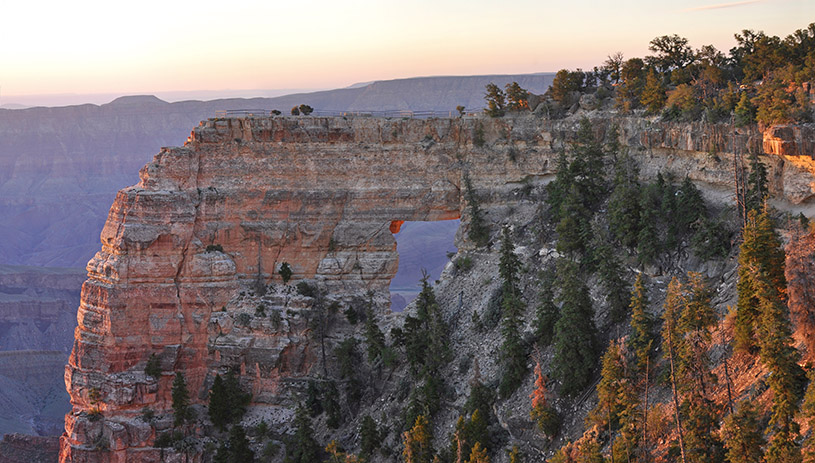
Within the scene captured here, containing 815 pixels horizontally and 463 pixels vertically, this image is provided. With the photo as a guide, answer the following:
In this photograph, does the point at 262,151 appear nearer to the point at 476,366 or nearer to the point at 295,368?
the point at 295,368

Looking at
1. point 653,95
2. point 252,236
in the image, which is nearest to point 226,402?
point 252,236

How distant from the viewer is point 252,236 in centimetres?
6731

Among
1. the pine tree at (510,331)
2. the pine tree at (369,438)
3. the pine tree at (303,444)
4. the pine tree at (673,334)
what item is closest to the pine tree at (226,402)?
the pine tree at (303,444)

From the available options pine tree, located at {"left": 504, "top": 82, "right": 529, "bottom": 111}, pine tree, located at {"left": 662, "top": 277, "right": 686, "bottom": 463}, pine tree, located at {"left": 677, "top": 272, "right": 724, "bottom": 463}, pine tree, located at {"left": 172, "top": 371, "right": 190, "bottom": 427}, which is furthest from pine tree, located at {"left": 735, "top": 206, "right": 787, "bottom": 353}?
pine tree, located at {"left": 172, "top": 371, "right": 190, "bottom": 427}

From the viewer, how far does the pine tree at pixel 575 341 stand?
46.7 m

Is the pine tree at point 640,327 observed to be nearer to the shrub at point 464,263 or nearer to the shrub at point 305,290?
the shrub at point 464,263

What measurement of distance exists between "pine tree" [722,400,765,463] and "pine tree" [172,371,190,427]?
41339mm

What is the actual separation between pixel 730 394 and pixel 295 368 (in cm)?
3623

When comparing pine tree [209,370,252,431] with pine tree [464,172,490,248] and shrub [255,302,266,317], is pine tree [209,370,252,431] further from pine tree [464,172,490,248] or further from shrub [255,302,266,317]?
pine tree [464,172,490,248]

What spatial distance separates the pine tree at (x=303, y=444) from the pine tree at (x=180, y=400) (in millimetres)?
8932

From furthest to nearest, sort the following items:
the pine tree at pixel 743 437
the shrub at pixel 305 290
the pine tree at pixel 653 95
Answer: the shrub at pixel 305 290 → the pine tree at pixel 653 95 → the pine tree at pixel 743 437

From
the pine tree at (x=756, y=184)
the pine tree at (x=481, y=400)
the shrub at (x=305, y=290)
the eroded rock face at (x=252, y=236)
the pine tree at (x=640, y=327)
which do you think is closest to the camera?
the pine tree at (x=640, y=327)

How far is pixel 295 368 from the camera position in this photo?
2606 inches

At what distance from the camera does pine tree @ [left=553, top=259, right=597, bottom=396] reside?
153ft
